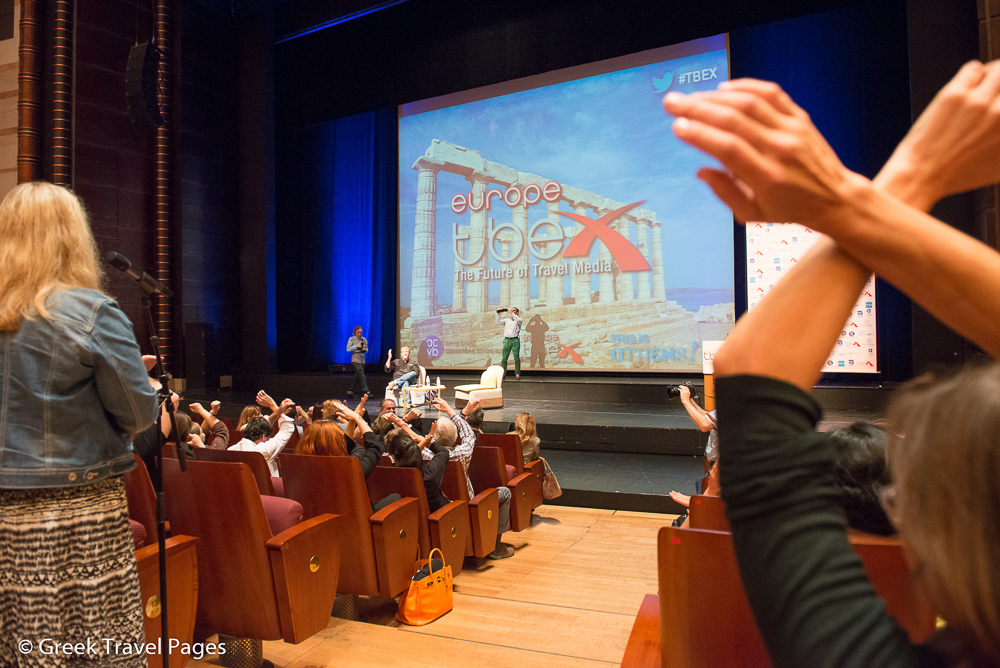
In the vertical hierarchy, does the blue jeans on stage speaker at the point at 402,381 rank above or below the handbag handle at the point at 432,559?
above

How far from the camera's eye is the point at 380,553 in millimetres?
2727

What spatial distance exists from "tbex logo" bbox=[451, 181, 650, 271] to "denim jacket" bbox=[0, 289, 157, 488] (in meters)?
8.08

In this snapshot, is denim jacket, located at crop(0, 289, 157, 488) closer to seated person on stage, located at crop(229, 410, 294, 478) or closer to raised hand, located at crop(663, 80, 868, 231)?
raised hand, located at crop(663, 80, 868, 231)

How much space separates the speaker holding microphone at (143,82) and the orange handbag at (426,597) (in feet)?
23.6

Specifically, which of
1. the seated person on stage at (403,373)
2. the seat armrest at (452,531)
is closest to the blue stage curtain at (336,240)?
the seated person on stage at (403,373)

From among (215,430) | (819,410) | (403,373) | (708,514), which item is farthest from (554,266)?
(819,410)

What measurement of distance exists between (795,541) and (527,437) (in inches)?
171

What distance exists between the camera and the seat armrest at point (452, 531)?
305 cm

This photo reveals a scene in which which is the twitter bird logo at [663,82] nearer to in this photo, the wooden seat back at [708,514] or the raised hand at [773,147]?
the wooden seat back at [708,514]

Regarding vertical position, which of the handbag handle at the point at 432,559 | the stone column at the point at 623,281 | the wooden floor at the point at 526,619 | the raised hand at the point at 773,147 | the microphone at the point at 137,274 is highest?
the stone column at the point at 623,281

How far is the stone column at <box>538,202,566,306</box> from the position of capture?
30.9 feet

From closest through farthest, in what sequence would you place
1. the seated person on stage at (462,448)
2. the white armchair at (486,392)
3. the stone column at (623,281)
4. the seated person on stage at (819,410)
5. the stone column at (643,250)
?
the seated person on stage at (819,410) → the seated person on stage at (462,448) → the white armchair at (486,392) → the stone column at (643,250) → the stone column at (623,281)

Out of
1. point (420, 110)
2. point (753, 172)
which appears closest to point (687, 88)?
point (420, 110)

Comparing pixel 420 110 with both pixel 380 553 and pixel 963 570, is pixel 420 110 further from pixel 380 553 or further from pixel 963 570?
pixel 963 570
